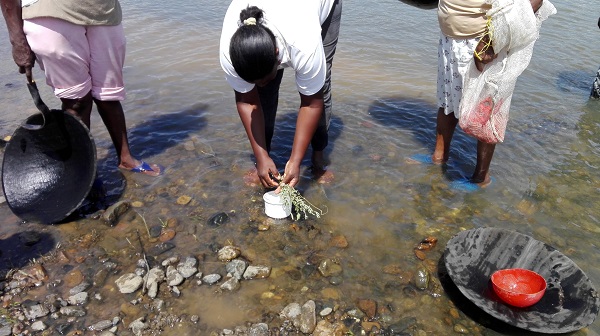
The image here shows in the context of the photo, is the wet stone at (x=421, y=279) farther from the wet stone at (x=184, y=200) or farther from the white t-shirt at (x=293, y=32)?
the wet stone at (x=184, y=200)

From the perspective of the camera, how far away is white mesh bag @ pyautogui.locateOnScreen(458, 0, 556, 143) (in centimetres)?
299

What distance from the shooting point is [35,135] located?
10.9 ft

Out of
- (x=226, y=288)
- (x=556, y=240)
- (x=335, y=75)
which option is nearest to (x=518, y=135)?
(x=556, y=240)

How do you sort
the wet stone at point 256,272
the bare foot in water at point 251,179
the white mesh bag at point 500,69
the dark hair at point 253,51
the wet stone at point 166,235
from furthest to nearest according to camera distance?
the bare foot in water at point 251,179, the wet stone at point 166,235, the white mesh bag at point 500,69, the wet stone at point 256,272, the dark hair at point 253,51

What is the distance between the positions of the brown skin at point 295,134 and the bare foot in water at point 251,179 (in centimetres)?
61

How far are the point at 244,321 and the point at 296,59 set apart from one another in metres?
1.57

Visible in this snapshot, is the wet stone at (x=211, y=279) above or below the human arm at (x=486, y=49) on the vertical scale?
below

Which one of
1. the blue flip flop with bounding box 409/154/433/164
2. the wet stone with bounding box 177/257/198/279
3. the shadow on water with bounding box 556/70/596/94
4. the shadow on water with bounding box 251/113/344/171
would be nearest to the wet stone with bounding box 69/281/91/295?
the wet stone with bounding box 177/257/198/279

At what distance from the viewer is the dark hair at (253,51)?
229 cm

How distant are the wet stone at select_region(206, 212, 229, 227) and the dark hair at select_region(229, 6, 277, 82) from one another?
4.47 ft

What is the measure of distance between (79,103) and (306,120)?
1.79 meters

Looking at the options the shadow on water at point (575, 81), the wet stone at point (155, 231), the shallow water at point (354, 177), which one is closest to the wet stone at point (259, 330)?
the shallow water at point (354, 177)

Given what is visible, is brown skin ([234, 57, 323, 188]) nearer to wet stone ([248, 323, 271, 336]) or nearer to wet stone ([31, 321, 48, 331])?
wet stone ([248, 323, 271, 336])

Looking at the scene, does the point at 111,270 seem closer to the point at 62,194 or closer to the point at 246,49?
the point at 62,194
